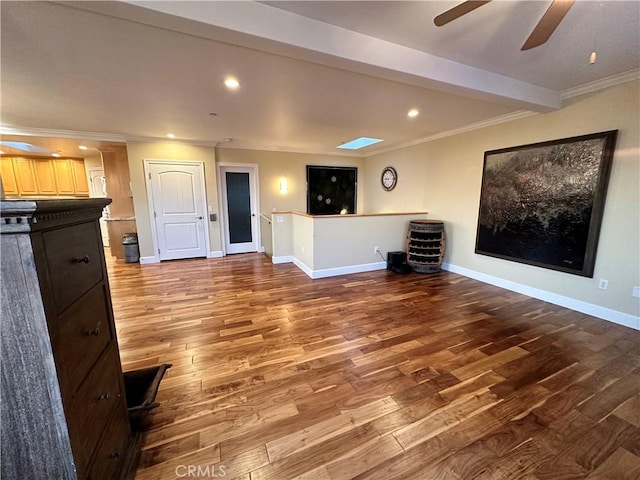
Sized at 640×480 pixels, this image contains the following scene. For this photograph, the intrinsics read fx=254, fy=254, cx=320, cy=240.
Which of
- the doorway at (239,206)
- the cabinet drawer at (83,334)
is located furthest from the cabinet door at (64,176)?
the cabinet drawer at (83,334)

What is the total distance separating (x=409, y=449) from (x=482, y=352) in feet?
4.04

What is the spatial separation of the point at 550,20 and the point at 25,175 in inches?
355

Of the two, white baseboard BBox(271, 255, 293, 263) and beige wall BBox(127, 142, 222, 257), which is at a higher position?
beige wall BBox(127, 142, 222, 257)

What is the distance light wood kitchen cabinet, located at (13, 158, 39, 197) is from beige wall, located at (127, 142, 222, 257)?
3.12 meters

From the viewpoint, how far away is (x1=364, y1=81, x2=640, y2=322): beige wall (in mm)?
2510

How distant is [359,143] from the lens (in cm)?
543

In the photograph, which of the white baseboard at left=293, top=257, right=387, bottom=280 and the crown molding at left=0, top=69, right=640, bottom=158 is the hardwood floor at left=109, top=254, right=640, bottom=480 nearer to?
the white baseboard at left=293, top=257, right=387, bottom=280

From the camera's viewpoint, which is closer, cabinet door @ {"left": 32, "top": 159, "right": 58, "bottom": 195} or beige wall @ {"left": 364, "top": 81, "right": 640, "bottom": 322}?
beige wall @ {"left": 364, "top": 81, "right": 640, "bottom": 322}

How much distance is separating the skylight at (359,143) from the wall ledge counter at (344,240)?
163cm

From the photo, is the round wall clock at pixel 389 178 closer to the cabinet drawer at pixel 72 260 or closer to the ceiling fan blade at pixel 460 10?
the ceiling fan blade at pixel 460 10

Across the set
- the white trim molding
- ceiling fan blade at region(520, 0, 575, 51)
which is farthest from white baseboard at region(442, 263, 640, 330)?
the white trim molding

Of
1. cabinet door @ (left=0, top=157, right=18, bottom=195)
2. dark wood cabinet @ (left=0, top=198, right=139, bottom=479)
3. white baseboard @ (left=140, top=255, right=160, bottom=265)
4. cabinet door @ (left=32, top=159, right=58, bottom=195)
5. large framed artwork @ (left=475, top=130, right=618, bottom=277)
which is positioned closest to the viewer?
dark wood cabinet @ (left=0, top=198, right=139, bottom=479)

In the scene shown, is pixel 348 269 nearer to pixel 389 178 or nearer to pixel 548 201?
pixel 389 178

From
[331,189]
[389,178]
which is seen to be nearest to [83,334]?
[389,178]
